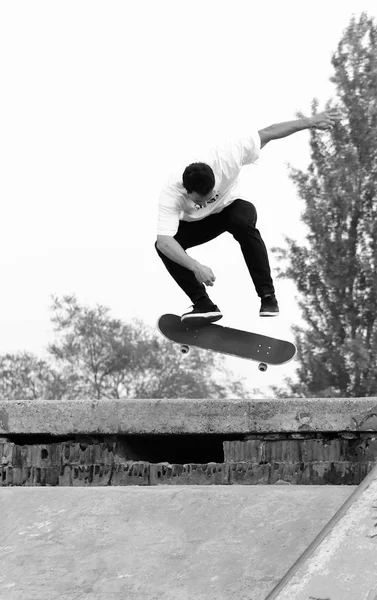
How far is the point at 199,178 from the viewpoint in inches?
261

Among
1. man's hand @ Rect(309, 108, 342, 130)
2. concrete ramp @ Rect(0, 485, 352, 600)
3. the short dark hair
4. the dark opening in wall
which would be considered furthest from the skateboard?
concrete ramp @ Rect(0, 485, 352, 600)

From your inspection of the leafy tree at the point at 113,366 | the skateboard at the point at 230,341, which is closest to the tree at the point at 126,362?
the leafy tree at the point at 113,366

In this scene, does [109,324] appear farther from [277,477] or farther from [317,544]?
[317,544]

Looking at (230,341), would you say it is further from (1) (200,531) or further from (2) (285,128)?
(1) (200,531)

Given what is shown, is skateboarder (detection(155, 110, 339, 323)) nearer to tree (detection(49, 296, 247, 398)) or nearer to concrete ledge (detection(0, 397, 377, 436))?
concrete ledge (detection(0, 397, 377, 436))

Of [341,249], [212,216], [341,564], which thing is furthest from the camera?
[341,249]

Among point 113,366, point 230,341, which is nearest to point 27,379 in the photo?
point 113,366

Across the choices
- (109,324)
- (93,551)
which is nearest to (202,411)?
(93,551)

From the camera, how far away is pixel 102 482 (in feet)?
19.6

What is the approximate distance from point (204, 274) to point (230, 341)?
0.90 meters

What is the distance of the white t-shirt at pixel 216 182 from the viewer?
6871 millimetres

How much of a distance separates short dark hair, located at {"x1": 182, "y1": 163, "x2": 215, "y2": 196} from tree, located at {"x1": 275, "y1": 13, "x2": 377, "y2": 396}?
13.1 metres

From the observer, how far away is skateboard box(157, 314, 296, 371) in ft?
23.9

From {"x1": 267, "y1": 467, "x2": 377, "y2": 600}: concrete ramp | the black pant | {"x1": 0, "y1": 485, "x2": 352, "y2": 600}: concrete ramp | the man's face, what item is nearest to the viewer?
{"x1": 267, "y1": 467, "x2": 377, "y2": 600}: concrete ramp
